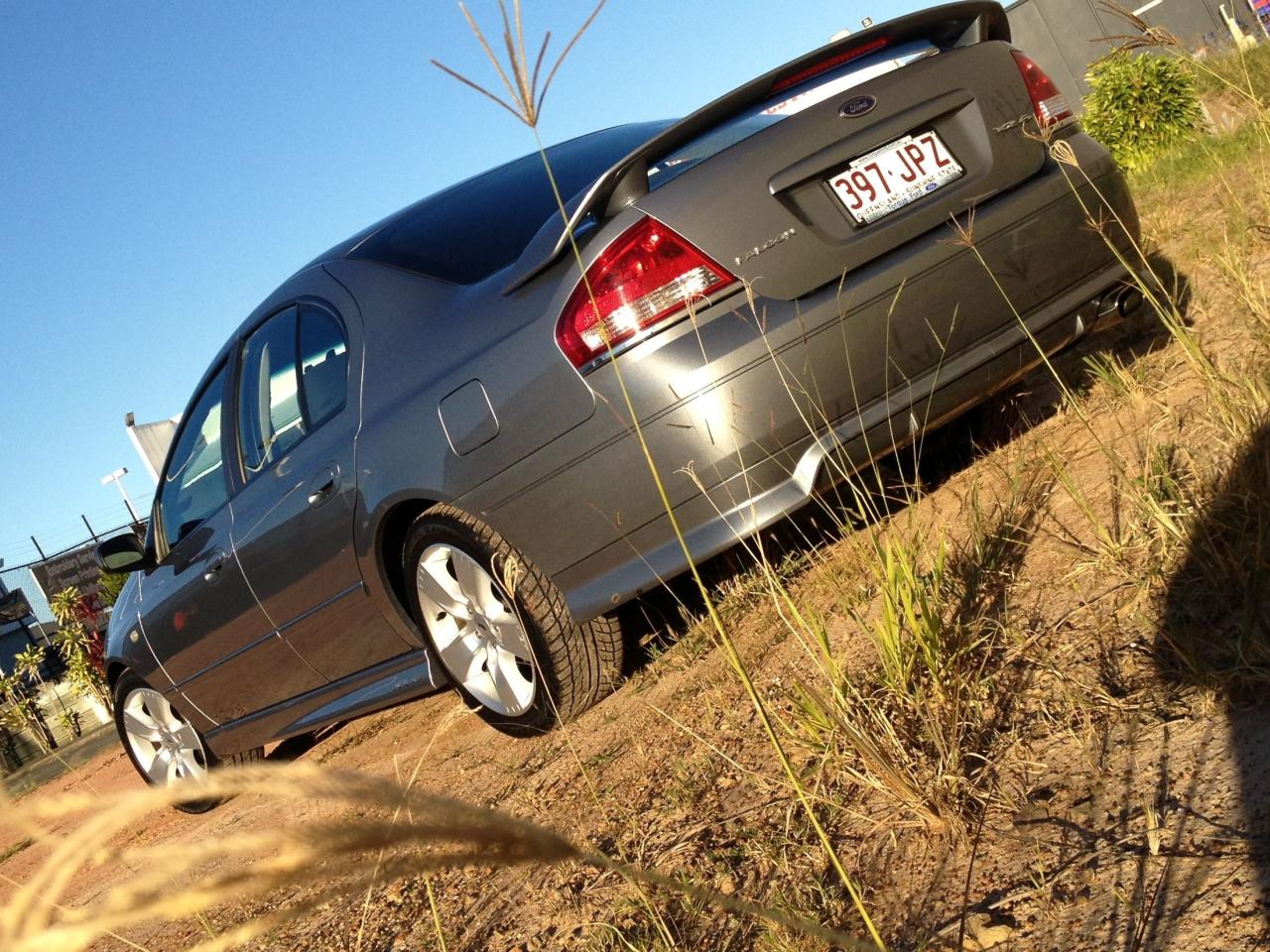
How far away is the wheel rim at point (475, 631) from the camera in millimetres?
3615

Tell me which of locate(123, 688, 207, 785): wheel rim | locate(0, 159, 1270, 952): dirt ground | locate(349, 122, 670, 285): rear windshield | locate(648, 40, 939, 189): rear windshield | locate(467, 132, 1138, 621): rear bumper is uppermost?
locate(349, 122, 670, 285): rear windshield

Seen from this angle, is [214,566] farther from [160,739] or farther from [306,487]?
[160,739]

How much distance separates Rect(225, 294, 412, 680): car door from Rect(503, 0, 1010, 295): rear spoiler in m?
0.96

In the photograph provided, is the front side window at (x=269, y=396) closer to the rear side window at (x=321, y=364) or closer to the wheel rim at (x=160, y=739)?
the rear side window at (x=321, y=364)

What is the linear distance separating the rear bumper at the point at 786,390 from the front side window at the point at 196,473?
77.3 inches

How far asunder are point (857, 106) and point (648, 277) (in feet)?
2.62

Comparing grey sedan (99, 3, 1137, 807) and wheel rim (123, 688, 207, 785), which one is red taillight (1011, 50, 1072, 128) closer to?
grey sedan (99, 3, 1137, 807)

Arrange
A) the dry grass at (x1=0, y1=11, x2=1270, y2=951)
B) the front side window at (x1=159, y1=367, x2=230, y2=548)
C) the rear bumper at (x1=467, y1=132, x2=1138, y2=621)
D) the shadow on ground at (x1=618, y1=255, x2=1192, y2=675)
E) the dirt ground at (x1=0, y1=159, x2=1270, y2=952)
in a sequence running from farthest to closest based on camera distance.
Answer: the front side window at (x1=159, y1=367, x2=230, y2=548) < the shadow on ground at (x1=618, y1=255, x2=1192, y2=675) < the rear bumper at (x1=467, y1=132, x2=1138, y2=621) < the dirt ground at (x1=0, y1=159, x2=1270, y2=952) < the dry grass at (x1=0, y1=11, x2=1270, y2=951)

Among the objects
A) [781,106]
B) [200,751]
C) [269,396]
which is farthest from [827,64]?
[200,751]

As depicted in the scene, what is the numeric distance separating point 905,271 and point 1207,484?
99 centimetres

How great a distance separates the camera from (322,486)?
3990mm

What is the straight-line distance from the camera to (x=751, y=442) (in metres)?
2.99

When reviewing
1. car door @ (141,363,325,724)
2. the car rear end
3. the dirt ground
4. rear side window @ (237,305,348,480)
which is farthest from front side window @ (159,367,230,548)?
the car rear end

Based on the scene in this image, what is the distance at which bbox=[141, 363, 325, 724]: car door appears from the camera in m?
4.75
